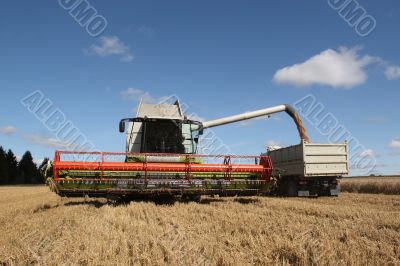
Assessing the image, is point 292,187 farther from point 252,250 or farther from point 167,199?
point 252,250

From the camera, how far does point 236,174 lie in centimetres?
1166

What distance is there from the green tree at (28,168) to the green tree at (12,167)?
1.69 metres

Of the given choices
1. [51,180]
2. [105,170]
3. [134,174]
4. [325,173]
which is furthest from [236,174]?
[325,173]

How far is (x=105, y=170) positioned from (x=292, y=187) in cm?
886

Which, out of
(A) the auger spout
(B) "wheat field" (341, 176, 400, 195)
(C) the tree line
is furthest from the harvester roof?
(C) the tree line

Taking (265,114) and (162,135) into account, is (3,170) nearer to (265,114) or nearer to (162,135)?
(265,114)

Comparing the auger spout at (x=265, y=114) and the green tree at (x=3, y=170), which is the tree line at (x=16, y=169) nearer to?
the green tree at (x=3, y=170)

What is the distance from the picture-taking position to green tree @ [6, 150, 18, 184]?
234 feet

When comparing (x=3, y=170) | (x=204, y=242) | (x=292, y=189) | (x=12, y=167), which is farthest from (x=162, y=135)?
(x=12, y=167)

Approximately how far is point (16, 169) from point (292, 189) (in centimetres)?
6980

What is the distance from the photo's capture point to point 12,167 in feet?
242

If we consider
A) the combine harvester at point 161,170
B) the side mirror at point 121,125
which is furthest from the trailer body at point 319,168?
the side mirror at point 121,125

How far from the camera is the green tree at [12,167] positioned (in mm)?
71375

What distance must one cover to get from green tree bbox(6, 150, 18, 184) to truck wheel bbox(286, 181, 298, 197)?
64.0 meters
